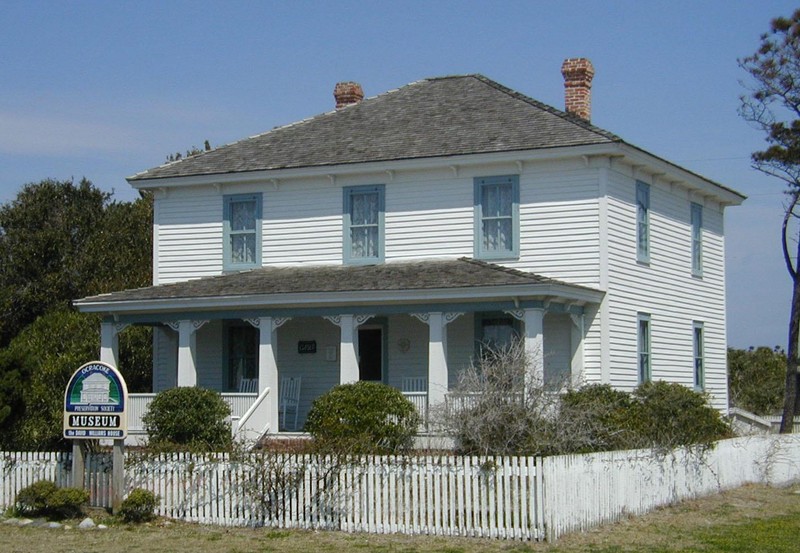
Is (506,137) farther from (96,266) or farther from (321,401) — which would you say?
(96,266)

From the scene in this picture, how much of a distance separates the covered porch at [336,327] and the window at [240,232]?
35.7 inches

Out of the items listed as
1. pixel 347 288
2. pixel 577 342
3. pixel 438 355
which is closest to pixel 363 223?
pixel 347 288

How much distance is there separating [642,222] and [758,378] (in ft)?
71.0

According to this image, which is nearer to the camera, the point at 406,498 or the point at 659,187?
the point at 406,498

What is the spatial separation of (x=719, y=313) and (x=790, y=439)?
6.16 meters

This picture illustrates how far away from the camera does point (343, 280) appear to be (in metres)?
25.9

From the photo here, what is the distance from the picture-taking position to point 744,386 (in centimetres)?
4506

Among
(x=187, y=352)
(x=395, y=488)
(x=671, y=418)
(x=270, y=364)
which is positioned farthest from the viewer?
(x=187, y=352)

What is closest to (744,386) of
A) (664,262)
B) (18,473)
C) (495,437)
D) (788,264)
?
(788,264)

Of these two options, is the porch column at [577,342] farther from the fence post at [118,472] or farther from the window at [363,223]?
the fence post at [118,472]

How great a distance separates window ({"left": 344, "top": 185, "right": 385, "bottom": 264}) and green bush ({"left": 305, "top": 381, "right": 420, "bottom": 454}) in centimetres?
533

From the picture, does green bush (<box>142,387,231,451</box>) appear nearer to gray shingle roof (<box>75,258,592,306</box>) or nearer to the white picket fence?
gray shingle roof (<box>75,258,592,306</box>)

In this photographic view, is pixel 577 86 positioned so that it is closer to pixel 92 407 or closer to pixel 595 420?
pixel 595 420

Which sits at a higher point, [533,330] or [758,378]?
[533,330]
